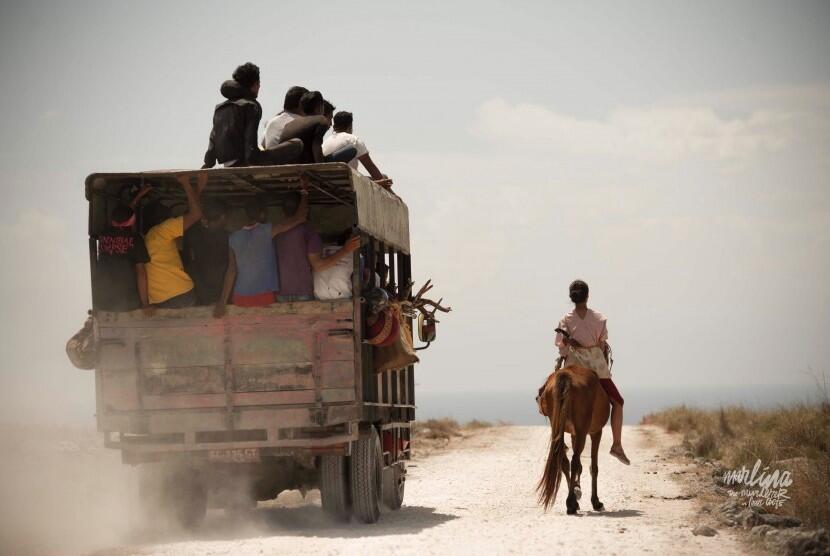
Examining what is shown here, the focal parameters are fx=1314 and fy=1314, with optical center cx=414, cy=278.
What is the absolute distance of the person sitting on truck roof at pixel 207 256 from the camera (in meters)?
13.2

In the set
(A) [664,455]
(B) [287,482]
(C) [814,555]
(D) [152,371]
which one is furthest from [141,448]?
(A) [664,455]

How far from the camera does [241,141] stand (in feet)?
44.7

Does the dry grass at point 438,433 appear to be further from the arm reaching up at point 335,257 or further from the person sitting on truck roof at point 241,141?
the arm reaching up at point 335,257

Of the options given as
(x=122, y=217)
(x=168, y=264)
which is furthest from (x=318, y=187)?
(x=122, y=217)

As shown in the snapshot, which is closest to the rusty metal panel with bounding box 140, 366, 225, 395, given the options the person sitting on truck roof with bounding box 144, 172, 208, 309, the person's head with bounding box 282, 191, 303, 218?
the person sitting on truck roof with bounding box 144, 172, 208, 309

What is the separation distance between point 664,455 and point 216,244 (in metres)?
12.9

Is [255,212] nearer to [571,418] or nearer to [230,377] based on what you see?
[230,377]

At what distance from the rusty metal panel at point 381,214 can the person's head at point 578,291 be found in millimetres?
2086

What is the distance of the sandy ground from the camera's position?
1126 centimetres

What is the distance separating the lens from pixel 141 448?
1258 centimetres

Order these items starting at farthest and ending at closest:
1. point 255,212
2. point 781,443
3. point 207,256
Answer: point 781,443 < point 207,256 < point 255,212

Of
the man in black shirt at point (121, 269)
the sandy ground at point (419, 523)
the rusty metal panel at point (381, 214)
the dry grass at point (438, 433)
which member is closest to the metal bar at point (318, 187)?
the rusty metal panel at point (381, 214)

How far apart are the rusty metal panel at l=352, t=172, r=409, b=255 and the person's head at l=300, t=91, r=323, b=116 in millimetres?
1080

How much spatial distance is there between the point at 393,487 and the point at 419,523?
1.64m
